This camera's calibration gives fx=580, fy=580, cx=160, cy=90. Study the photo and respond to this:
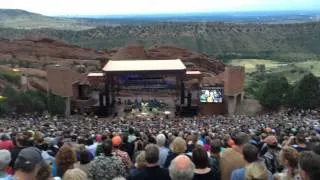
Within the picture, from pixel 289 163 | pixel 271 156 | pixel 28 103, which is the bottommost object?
pixel 28 103

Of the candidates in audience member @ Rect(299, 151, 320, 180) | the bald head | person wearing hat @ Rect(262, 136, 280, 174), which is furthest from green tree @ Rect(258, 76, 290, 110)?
audience member @ Rect(299, 151, 320, 180)

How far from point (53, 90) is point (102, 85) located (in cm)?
560

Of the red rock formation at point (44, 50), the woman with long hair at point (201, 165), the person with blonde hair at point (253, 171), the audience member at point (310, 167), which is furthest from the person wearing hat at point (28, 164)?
the red rock formation at point (44, 50)

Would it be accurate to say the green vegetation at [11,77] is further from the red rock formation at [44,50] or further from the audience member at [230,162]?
the audience member at [230,162]

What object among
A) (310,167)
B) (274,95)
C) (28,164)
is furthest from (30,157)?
(274,95)

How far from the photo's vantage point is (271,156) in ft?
32.9

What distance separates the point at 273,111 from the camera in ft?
184

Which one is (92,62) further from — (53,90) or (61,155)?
(61,155)

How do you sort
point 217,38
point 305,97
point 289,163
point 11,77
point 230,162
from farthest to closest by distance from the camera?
point 217,38
point 11,77
point 305,97
point 230,162
point 289,163

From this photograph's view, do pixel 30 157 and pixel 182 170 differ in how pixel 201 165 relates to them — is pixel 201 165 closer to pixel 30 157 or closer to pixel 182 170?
pixel 182 170

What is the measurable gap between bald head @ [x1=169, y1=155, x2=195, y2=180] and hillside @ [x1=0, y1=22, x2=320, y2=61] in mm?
135035

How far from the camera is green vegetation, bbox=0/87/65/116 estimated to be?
49.6 metres

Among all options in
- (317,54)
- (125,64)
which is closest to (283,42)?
(317,54)

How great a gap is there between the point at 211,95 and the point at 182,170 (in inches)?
2080
